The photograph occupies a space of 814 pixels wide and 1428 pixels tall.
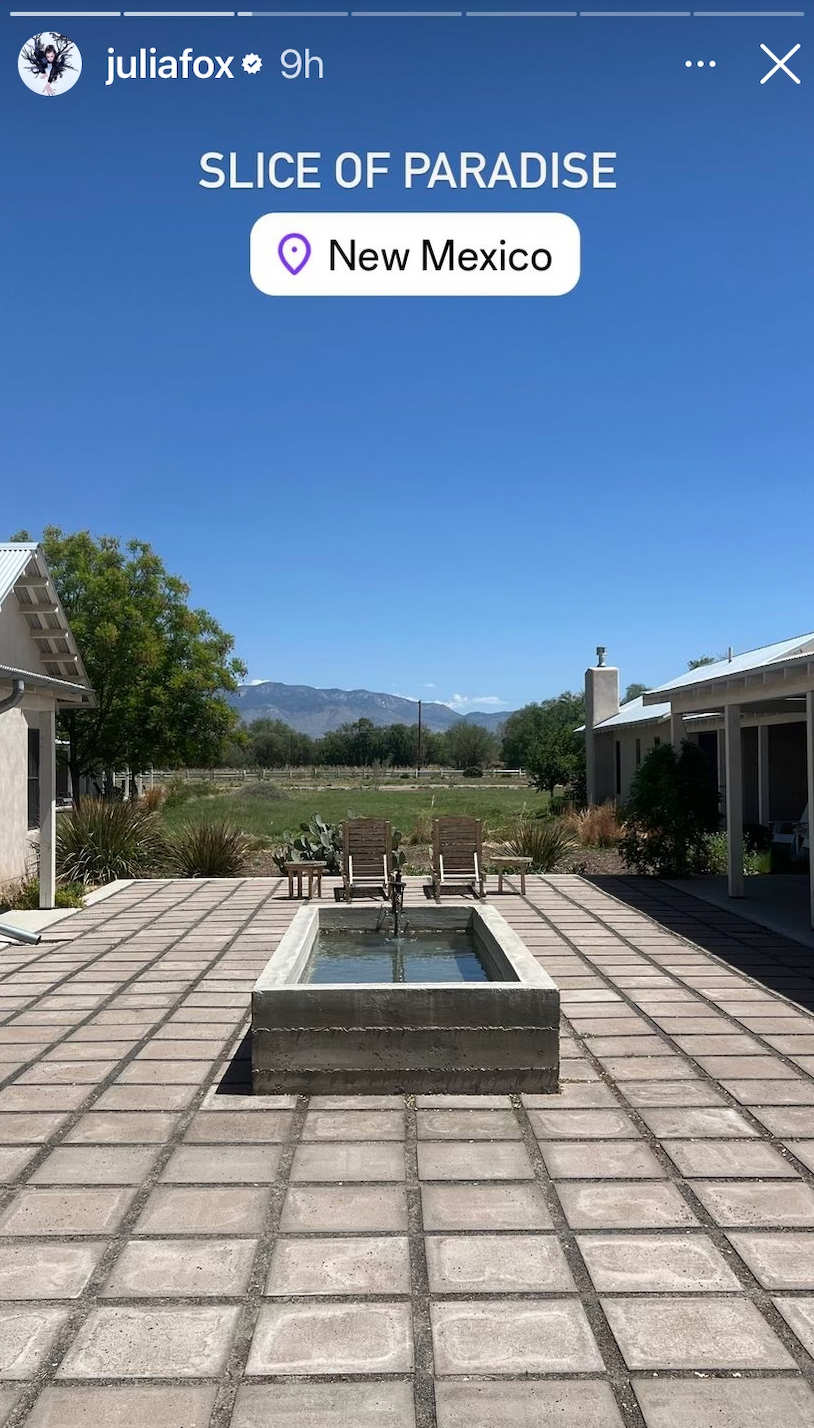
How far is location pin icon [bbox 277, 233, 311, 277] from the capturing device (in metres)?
6.97

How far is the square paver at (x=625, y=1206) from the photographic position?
358 centimetres

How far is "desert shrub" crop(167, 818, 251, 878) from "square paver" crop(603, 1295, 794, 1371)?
1128cm

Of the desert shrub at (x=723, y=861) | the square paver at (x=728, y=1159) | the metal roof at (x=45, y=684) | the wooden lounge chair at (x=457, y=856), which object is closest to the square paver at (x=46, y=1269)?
the square paver at (x=728, y=1159)

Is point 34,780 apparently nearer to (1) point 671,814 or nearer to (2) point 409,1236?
(1) point 671,814

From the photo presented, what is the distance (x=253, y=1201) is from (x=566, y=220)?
21.4 ft

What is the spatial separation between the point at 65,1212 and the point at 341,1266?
1.15 metres

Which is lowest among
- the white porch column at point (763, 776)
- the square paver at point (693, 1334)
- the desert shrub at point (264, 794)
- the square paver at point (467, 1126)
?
the square paver at point (467, 1126)

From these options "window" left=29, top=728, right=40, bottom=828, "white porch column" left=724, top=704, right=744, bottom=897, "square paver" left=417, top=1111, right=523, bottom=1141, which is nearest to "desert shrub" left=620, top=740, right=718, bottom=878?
"white porch column" left=724, top=704, right=744, bottom=897

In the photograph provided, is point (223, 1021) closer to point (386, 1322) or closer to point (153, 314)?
point (386, 1322)

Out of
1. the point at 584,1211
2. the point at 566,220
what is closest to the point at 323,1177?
the point at 584,1211

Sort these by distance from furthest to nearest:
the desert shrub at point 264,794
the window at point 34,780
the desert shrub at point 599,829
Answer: the desert shrub at point 264,794 < the desert shrub at point 599,829 < the window at point 34,780

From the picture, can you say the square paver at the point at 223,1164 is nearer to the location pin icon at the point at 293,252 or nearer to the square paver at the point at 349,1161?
the square paver at the point at 349,1161

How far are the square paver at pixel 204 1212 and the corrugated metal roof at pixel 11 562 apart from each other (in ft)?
26.0

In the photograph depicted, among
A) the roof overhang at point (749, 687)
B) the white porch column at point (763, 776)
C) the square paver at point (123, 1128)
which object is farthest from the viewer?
the white porch column at point (763, 776)
